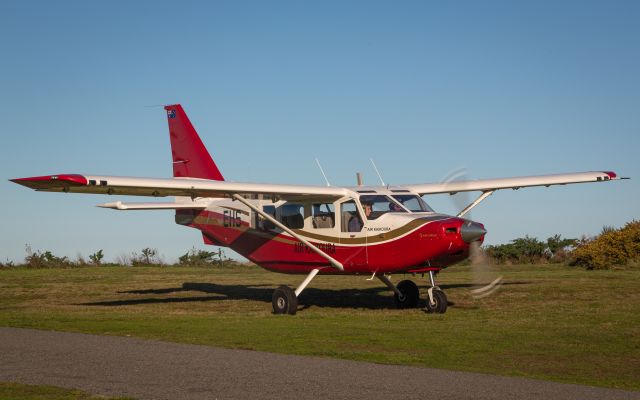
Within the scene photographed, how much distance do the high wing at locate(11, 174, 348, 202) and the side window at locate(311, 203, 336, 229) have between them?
1.26 feet

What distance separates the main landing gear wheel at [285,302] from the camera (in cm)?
1911

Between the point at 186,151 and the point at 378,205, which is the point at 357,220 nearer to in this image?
the point at 378,205

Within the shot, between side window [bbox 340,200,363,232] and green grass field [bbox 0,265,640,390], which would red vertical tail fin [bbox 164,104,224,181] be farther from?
side window [bbox 340,200,363,232]

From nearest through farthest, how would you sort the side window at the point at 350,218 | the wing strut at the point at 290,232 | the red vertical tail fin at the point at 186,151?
the side window at the point at 350,218 < the wing strut at the point at 290,232 < the red vertical tail fin at the point at 186,151

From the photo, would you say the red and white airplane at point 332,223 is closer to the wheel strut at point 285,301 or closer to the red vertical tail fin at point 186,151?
the wheel strut at point 285,301

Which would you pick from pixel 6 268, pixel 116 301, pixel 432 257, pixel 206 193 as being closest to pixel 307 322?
pixel 432 257

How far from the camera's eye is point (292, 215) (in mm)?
20781

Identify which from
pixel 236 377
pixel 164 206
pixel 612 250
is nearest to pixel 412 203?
pixel 164 206

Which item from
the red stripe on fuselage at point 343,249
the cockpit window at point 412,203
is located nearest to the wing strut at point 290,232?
the red stripe on fuselage at point 343,249

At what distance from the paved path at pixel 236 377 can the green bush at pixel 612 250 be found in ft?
82.8

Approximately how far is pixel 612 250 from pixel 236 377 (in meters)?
28.0

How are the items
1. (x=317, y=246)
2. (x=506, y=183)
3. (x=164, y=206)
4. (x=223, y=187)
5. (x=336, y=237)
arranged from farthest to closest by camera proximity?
(x=164, y=206)
(x=506, y=183)
(x=317, y=246)
(x=336, y=237)
(x=223, y=187)

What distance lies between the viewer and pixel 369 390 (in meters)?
8.84

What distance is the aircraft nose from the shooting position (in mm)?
17094
